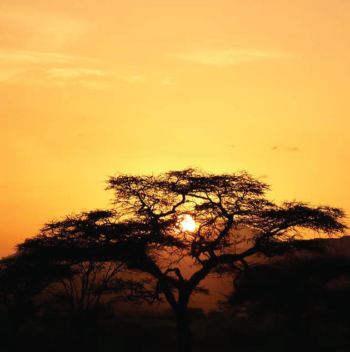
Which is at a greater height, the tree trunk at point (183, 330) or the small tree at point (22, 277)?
the small tree at point (22, 277)

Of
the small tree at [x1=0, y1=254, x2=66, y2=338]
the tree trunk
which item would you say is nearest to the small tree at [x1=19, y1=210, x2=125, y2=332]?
the small tree at [x1=0, y1=254, x2=66, y2=338]

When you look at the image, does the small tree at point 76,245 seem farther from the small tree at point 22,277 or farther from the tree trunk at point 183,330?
the tree trunk at point 183,330

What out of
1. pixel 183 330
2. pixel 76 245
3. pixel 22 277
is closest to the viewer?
pixel 183 330

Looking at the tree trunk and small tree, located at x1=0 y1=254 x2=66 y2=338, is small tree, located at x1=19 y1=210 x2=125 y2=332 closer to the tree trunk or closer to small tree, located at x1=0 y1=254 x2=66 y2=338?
small tree, located at x1=0 y1=254 x2=66 y2=338

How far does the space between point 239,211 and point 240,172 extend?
211 cm

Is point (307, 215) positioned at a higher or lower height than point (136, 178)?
lower

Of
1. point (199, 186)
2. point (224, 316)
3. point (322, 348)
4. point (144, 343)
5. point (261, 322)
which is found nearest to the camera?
point (199, 186)

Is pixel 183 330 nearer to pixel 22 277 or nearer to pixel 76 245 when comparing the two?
pixel 76 245

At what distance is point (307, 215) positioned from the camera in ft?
129

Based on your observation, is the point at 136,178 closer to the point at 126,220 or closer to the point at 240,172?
the point at 126,220

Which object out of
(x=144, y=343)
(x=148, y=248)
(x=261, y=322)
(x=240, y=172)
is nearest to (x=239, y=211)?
(x=240, y=172)

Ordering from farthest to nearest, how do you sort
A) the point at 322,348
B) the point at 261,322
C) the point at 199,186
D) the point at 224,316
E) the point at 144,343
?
the point at 224,316 → the point at 261,322 → the point at 144,343 → the point at 322,348 → the point at 199,186

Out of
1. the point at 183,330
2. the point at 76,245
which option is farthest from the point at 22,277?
the point at 183,330

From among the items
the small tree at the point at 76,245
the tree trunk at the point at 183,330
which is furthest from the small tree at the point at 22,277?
the tree trunk at the point at 183,330
